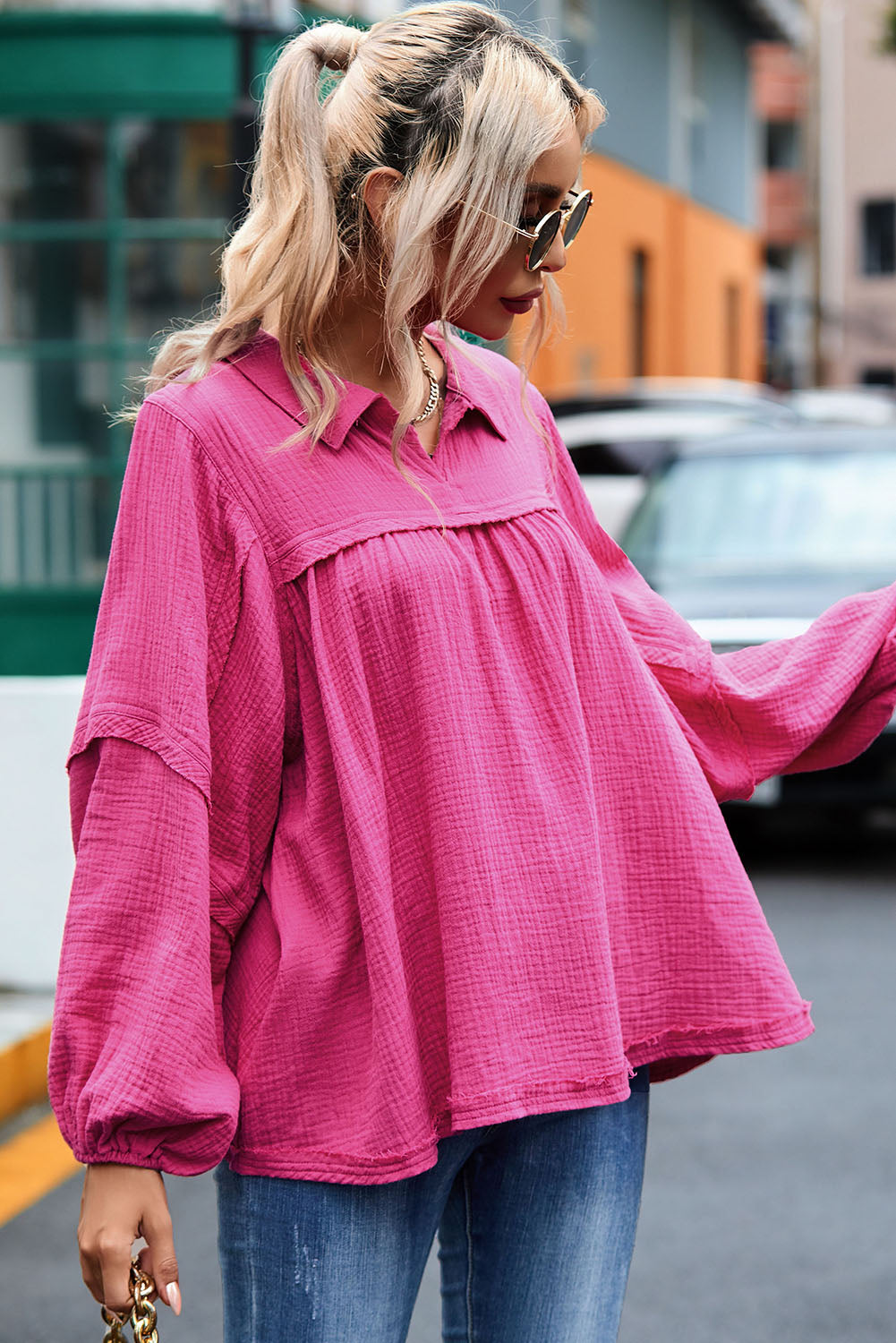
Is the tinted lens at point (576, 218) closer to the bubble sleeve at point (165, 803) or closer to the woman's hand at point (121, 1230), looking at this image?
the bubble sleeve at point (165, 803)

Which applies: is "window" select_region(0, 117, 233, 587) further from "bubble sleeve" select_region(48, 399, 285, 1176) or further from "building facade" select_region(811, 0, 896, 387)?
"building facade" select_region(811, 0, 896, 387)

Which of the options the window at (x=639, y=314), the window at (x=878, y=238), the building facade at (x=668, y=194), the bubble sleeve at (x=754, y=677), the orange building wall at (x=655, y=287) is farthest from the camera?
the window at (x=878, y=238)

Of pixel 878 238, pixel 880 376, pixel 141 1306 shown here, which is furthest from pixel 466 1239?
pixel 880 376

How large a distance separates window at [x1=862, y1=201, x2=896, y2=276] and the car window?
38.9m

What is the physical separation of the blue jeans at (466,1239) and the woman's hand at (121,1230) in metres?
0.11

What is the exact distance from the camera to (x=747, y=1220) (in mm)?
4191

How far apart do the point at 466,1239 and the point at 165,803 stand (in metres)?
0.56

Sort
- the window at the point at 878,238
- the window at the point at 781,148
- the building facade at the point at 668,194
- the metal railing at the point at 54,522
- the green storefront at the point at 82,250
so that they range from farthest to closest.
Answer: the window at the point at 781,148, the window at the point at 878,238, the building facade at the point at 668,194, the metal railing at the point at 54,522, the green storefront at the point at 82,250

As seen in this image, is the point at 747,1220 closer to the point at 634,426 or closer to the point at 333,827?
the point at 333,827

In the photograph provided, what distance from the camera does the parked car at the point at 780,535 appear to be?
302 inches

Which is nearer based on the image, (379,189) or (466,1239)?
(379,189)

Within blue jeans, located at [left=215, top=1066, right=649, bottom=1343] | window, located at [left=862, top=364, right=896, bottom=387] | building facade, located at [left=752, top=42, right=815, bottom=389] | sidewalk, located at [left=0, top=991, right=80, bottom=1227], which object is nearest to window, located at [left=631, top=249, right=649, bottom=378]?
building facade, located at [left=752, top=42, right=815, bottom=389]

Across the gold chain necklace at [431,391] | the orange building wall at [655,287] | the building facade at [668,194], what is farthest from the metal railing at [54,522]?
the gold chain necklace at [431,391]

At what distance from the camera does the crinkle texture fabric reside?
1.64m
